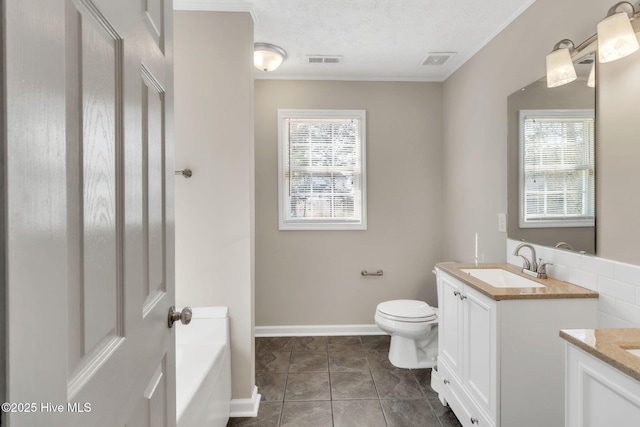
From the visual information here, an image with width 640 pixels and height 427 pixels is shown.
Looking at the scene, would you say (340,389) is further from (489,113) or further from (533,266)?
(489,113)

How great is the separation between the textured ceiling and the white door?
55.7 inches

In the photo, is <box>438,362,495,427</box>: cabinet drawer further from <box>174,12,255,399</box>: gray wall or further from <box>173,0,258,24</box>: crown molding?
<box>173,0,258,24</box>: crown molding

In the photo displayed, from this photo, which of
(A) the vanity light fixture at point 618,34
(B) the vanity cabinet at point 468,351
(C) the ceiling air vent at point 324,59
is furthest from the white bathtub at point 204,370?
(A) the vanity light fixture at point 618,34

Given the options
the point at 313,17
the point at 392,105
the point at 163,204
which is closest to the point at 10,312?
the point at 163,204

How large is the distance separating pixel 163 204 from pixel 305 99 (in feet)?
7.99

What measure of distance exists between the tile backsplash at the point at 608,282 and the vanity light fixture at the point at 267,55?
7.64 feet

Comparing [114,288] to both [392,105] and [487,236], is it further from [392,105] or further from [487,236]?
[392,105]

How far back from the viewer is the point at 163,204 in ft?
2.93

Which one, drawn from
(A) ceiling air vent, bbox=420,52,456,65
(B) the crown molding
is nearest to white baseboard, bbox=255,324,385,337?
(A) ceiling air vent, bbox=420,52,456,65

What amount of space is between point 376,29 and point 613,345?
221cm

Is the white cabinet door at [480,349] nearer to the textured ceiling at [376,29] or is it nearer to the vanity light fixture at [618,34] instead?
the vanity light fixture at [618,34]

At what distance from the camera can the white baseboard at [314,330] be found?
10.0ft

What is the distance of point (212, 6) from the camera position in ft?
6.23

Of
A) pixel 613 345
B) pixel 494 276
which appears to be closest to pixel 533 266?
pixel 494 276
